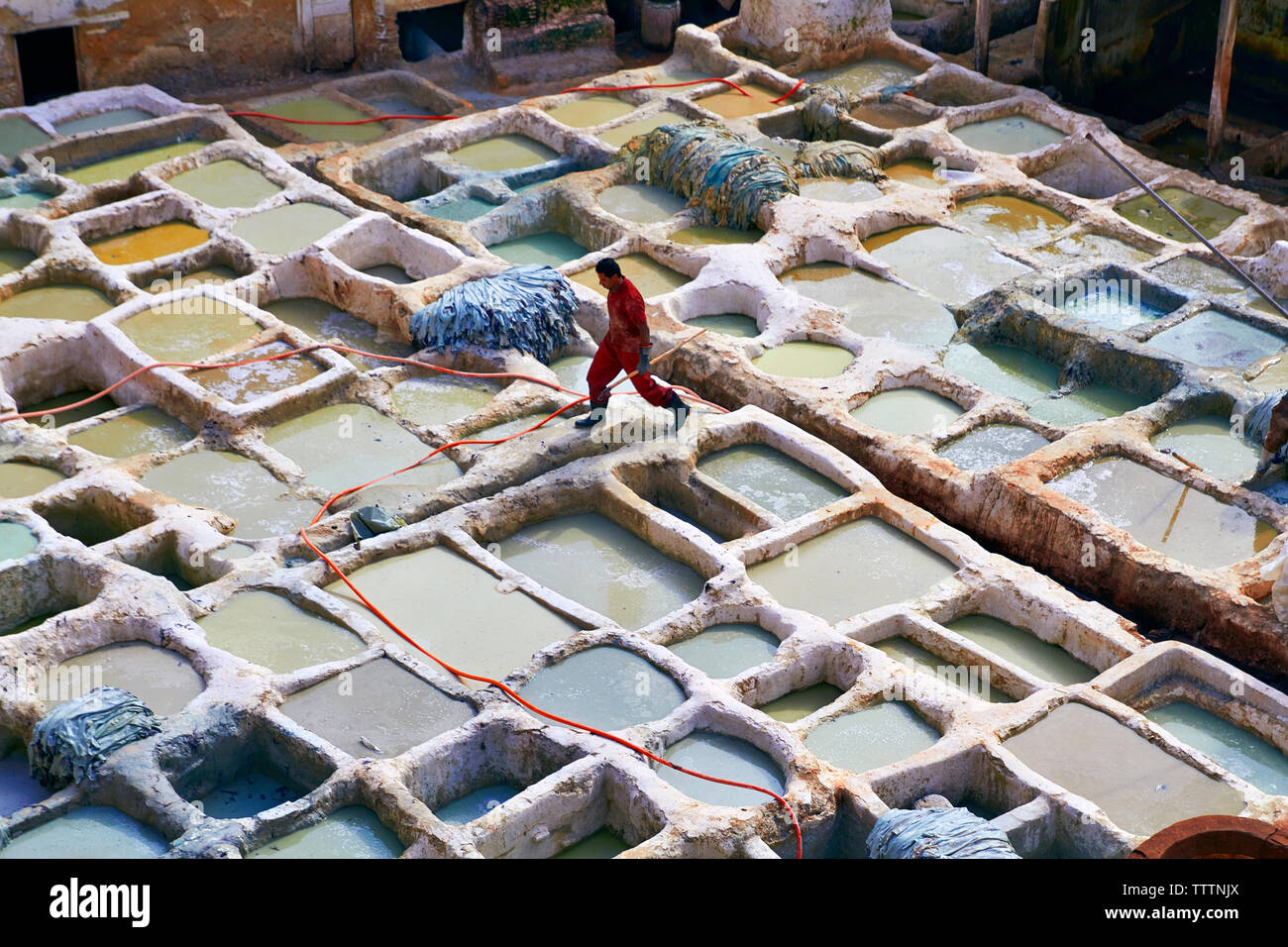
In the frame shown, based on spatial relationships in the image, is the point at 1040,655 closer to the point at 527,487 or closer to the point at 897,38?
the point at 527,487

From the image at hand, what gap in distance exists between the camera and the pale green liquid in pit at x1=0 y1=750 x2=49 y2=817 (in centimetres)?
818

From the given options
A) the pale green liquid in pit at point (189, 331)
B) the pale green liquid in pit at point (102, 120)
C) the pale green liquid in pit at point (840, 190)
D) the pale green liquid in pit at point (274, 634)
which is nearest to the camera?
the pale green liquid in pit at point (274, 634)

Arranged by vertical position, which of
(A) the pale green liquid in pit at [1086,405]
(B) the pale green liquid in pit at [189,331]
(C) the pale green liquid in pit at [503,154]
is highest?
(C) the pale green liquid in pit at [503,154]

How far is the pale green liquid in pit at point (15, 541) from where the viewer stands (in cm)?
925

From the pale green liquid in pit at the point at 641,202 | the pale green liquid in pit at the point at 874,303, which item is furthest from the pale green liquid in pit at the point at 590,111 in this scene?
the pale green liquid in pit at the point at 874,303

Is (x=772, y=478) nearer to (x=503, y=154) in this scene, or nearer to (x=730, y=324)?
(x=730, y=324)

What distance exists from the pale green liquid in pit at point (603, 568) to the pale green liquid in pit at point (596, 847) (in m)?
1.54

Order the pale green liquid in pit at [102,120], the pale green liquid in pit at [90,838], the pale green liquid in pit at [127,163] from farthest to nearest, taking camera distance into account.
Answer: the pale green liquid in pit at [102,120], the pale green liquid in pit at [127,163], the pale green liquid in pit at [90,838]

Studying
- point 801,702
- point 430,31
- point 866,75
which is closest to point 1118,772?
point 801,702

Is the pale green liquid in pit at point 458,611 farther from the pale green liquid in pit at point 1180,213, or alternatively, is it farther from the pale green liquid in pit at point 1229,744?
the pale green liquid in pit at point 1180,213

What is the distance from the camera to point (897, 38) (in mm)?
16234

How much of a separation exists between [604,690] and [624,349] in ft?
8.76

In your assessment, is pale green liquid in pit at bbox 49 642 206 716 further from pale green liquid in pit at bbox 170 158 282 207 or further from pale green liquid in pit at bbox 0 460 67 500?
pale green liquid in pit at bbox 170 158 282 207

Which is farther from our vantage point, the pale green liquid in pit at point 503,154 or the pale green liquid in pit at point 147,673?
the pale green liquid in pit at point 503,154
